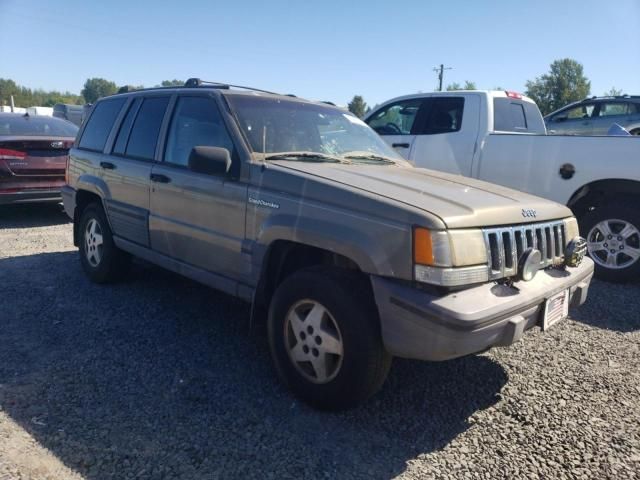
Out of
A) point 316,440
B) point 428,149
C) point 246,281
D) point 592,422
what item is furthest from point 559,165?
point 316,440

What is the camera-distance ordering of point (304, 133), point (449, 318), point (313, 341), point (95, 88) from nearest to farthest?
point (449, 318) < point (313, 341) < point (304, 133) < point (95, 88)

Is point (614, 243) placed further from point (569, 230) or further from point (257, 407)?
point (257, 407)

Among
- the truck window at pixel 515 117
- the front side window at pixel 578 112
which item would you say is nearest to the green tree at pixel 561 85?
the front side window at pixel 578 112

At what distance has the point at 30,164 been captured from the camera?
24.4 feet

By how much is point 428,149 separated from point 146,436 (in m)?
5.08

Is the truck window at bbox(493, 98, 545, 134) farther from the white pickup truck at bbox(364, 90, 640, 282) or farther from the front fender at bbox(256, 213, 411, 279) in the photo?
the front fender at bbox(256, 213, 411, 279)

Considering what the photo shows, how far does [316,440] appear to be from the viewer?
259 centimetres

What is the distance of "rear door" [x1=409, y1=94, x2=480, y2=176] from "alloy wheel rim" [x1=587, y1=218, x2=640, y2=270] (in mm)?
1590

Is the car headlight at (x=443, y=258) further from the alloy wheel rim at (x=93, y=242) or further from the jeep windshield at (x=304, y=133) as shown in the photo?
the alloy wheel rim at (x=93, y=242)

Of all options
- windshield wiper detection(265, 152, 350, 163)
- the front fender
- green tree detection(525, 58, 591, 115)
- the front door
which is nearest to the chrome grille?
the front fender

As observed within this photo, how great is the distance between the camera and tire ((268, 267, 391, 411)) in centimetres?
257

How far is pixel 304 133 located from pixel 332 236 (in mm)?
1307

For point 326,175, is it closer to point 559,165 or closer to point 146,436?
point 146,436

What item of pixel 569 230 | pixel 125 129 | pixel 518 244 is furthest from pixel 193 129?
pixel 569 230
